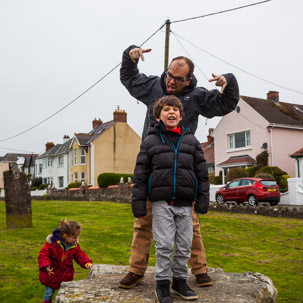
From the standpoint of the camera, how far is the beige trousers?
414 cm

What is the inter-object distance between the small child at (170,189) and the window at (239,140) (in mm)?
31457

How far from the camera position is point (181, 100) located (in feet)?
14.1

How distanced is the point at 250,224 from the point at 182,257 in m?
10.6

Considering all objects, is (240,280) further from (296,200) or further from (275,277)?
(296,200)

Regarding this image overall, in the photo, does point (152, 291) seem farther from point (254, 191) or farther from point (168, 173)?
point (254, 191)

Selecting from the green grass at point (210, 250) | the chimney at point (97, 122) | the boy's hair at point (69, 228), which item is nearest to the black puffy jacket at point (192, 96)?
the boy's hair at point (69, 228)

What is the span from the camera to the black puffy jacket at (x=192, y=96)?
429cm

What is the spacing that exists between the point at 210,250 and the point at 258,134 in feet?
83.0

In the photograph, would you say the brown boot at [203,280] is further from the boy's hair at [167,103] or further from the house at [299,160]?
the house at [299,160]

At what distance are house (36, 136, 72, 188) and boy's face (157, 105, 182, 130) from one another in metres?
50.2

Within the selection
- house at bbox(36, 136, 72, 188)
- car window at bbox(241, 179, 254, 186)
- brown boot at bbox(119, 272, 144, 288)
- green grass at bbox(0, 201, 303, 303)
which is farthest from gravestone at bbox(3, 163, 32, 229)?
house at bbox(36, 136, 72, 188)

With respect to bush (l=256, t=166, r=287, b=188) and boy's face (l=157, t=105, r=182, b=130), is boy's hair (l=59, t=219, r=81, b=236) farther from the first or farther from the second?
bush (l=256, t=166, r=287, b=188)

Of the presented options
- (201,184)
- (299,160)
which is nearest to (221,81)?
(201,184)

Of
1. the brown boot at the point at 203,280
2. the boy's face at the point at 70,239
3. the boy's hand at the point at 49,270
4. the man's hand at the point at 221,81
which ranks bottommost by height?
the brown boot at the point at 203,280
